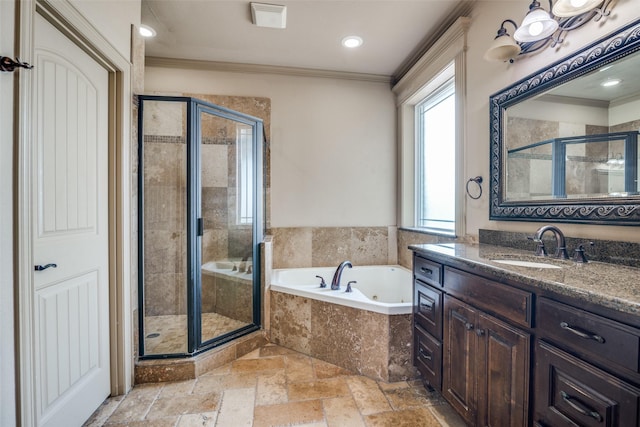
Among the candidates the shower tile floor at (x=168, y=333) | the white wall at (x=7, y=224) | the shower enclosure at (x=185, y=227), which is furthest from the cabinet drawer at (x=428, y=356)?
the white wall at (x=7, y=224)

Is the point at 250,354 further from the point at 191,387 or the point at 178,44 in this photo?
the point at 178,44

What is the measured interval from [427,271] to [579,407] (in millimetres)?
872

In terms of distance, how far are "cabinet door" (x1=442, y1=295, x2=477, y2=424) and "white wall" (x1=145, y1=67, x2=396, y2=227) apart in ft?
5.88

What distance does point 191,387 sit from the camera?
184 centimetres

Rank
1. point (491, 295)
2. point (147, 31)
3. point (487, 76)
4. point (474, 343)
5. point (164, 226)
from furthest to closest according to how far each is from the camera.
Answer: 1. point (147, 31)
2. point (164, 226)
3. point (487, 76)
4. point (474, 343)
5. point (491, 295)

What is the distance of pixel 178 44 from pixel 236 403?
2.95 metres

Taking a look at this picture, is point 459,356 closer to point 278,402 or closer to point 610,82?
point 278,402

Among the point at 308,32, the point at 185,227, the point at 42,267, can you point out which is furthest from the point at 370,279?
the point at 42,267

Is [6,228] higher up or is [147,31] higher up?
[147,31]

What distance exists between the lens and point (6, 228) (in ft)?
3.43

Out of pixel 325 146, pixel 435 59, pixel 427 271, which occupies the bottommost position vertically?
pixel 427 271

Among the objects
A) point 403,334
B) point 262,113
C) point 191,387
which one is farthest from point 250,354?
point 262,113

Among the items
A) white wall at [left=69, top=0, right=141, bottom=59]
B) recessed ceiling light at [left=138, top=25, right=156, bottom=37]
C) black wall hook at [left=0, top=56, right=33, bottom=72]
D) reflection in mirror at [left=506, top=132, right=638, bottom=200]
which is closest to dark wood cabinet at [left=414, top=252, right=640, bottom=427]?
reflection in mirror at [left=506, top=132, right=638, bottom=200]

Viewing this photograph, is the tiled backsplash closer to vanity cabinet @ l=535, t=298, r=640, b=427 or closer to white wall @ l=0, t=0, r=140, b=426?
vanity cabinet @ l=535, t=298, r=640, b=427
